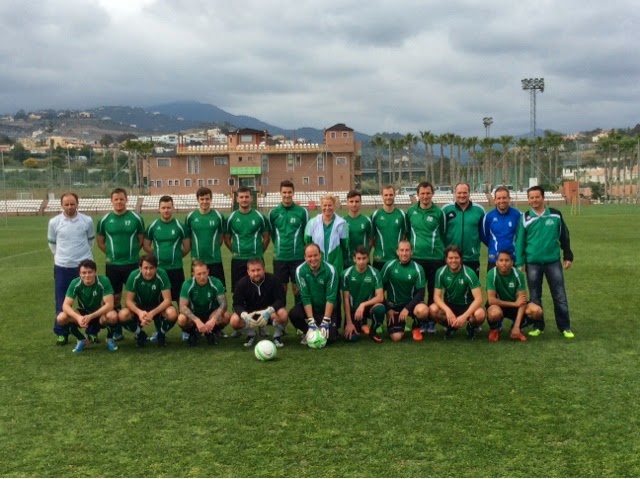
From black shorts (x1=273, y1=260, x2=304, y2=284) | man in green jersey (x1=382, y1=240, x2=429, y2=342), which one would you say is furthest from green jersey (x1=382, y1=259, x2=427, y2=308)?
black shorts (x1=273, y1=260, x2=304, y2=284)

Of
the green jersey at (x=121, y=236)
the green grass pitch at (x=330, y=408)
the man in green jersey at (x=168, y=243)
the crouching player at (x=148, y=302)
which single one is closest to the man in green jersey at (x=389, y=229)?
the green grass pitch at (x=330, y=408)

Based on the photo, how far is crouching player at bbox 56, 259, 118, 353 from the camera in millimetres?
7078

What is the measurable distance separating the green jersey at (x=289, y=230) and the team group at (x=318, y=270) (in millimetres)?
13

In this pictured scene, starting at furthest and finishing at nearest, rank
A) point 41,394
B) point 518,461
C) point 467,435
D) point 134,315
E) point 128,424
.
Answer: point 134,315 < point 41,394 < point 128,424 < point 467,435 < point 518,461

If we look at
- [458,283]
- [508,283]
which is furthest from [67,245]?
[508,283]

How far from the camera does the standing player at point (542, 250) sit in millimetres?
7352

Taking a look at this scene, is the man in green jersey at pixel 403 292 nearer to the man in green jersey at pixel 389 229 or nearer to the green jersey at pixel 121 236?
the man in green jersey at pixel 389 229

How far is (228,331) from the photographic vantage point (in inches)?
325

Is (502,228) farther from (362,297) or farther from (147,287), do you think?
(147,287)

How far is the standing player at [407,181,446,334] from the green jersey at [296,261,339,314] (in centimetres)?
114

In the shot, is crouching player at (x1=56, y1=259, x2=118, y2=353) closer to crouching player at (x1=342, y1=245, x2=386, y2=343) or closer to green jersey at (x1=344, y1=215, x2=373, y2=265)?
crouching player at (x1=342, y1=245, x2=386, y2=343)

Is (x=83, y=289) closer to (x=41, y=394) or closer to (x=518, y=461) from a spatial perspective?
(x=41, y=394)

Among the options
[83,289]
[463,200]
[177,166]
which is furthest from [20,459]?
[177,166]

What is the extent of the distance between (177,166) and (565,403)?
71.2 m
